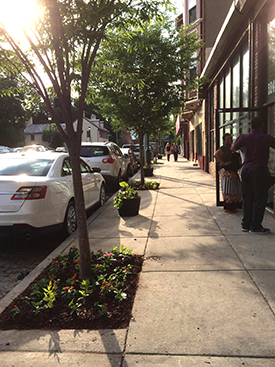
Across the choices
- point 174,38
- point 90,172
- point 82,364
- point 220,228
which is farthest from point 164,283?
point 174,38

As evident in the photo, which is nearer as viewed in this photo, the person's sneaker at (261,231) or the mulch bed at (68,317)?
the mulch bed at (68,317)

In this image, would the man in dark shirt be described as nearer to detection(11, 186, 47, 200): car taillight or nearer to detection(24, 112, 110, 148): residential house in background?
detection(11, 186, 47, 200): car taillight

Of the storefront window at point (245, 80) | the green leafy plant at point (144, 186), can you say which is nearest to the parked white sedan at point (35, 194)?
the storefront window at point (245, 80)

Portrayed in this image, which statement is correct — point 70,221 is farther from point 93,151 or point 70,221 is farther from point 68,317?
point 93,151

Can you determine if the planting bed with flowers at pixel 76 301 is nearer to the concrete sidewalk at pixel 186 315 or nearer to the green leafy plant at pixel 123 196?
the concrete sidewalk at pixel 186 315

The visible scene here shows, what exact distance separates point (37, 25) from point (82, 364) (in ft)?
10.5

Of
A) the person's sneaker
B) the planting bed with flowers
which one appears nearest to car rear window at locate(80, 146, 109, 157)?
the person's sneaker

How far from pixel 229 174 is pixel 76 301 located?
184 inches

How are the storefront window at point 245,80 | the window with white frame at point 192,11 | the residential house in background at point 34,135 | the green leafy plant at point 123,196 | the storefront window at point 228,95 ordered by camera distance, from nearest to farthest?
the green leafy plant at point 123,196, the storefront window at point 245,80, the storefront window at point 228,95, the window with white frame at point 192,11, the residential house in background at point 34,135

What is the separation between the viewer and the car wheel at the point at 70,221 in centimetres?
578

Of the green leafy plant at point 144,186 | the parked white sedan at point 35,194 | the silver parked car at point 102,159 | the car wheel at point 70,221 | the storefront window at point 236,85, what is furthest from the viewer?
the green leafy plant at point 144,186

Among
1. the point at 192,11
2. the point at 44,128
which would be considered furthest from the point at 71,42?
the point at 44,128

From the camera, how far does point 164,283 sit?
12.2 feet

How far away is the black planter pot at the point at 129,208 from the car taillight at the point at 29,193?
2524mm
